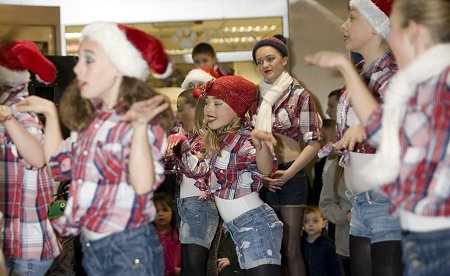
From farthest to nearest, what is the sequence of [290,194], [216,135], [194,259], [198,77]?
[198,77] < [290,194] < [194,259] < [216,135]

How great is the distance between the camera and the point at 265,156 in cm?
372

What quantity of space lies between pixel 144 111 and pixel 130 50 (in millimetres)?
287

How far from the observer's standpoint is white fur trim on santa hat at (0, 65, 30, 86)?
3354 mm

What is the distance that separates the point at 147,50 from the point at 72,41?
4303mm

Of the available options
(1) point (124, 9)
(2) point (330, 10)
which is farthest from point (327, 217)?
(1) point (124, 9)

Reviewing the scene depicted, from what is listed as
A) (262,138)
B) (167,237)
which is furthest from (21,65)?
(167,237)

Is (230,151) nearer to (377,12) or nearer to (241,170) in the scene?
(241,170)

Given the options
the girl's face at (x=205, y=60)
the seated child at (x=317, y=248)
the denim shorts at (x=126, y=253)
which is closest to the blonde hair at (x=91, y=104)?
the denim shorts at (x=126, y=253)

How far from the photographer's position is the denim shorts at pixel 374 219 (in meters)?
3.22

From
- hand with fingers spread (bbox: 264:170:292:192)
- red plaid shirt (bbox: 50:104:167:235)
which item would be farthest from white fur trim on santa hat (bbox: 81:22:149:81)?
hand with fingers spread (bbox: 264:170:292:192)

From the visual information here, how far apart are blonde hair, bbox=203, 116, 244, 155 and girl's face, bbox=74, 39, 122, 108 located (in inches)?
47.9

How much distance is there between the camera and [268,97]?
13.7 ft

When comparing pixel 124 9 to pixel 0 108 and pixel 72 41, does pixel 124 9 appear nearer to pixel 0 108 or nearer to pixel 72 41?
pixel 72 41

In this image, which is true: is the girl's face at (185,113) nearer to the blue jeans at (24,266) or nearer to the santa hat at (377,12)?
the santa hat at (377,12)
